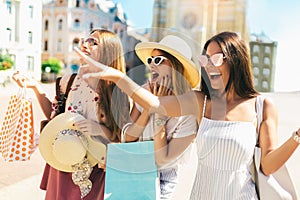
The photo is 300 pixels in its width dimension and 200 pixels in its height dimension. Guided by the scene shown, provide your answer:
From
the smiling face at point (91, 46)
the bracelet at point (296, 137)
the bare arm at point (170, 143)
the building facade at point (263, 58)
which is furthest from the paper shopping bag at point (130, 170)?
the building facade at point (263, 58)

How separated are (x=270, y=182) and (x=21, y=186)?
297 cm

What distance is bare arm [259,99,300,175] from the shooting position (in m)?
1.38

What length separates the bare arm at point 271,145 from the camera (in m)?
1.38

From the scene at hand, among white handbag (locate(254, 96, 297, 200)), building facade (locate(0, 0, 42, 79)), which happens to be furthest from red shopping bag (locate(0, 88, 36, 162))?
building facade (locate(0, 0, 42, 79))

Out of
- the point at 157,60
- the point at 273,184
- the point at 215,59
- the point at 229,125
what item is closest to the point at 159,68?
the point at 157,60

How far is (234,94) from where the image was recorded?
1523 millimetres

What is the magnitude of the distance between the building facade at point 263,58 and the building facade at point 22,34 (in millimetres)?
13437

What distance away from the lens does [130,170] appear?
1.40 meters

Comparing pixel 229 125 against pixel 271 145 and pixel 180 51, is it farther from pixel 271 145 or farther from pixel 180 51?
pixel 180 51

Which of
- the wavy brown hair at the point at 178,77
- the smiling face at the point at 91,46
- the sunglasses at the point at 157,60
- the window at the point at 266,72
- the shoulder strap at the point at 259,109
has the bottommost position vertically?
the window at the point at 266,72

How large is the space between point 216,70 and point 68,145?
25.9 inches

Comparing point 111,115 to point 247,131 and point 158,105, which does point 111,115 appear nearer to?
point 158,105

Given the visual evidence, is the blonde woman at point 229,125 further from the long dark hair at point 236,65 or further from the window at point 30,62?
the window at point 30,62

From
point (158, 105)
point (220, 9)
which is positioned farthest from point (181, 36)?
point (220, 9)
